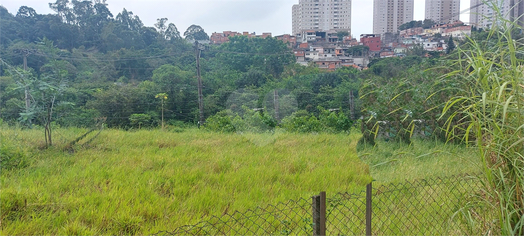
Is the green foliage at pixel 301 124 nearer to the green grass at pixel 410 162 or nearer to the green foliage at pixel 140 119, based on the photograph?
the green grass at pixel 410 162

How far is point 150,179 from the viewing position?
3.21 m

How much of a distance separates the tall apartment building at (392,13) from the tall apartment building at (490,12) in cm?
306

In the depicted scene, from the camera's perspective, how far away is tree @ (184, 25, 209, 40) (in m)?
10.7

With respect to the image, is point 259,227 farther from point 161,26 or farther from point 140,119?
point 161,26

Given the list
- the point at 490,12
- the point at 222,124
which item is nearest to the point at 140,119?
the point at 222,124

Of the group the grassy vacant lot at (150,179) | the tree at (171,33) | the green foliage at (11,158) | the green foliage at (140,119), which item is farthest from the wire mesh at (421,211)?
the tree at (171,33)

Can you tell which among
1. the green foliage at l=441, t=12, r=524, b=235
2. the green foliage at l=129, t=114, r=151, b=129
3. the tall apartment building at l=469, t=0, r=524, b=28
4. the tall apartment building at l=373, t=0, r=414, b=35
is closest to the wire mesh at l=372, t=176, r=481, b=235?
the green foliage at l=441, t=12, r=524, b=235

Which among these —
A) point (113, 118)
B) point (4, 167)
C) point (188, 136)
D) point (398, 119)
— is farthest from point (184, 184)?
point (113, 118)

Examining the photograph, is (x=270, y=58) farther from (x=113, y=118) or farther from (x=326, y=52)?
(x=113, y=118)

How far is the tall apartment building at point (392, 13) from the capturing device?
6402 mm

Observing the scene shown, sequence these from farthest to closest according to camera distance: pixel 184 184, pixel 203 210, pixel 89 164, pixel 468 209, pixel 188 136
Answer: pixel 188 136
pixel 89 164
pixel 184 184
pixel 203 210
pixel 468 209

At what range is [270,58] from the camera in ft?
26.4

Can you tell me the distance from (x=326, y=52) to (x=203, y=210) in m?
5.79

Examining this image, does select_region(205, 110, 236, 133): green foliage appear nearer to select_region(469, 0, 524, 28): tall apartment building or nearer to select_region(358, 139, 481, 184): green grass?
select_region(358, 139, 481, 184): green grass
